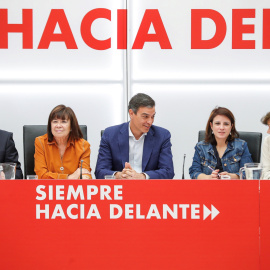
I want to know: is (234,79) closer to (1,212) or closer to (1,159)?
(1,159)

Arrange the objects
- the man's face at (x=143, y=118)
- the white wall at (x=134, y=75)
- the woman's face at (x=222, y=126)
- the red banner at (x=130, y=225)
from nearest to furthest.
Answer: the red banner at (x=130, y=225)
the man's face at (x=143, y=118)
the woman's face at (x=222, y=126)
the white wall at (x=134, y=75)

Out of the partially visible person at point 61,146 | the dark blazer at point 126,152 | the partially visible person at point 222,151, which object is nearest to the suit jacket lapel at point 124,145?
the dark blazer at point 126,152

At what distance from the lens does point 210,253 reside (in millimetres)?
1758

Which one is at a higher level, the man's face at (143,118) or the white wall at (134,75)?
the white wall at (134,75)

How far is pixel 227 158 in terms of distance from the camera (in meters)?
3.12

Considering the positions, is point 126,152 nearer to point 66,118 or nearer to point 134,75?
point 66,118

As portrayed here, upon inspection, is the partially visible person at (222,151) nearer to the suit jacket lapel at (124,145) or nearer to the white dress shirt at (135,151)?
the white dress shirt at (135,151)

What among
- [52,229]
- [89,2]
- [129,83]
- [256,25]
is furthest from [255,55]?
[52,229]

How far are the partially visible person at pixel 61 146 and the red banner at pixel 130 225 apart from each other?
1.23 m

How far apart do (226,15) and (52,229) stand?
10.1 feet

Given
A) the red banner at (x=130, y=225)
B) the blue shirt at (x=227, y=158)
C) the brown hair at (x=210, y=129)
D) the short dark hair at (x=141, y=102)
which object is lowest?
the red banner at (x=130, y=225)

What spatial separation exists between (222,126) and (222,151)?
0.61 feet

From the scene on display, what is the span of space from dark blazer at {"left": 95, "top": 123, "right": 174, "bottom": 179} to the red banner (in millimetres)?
1203

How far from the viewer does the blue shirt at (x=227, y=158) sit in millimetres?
3113
